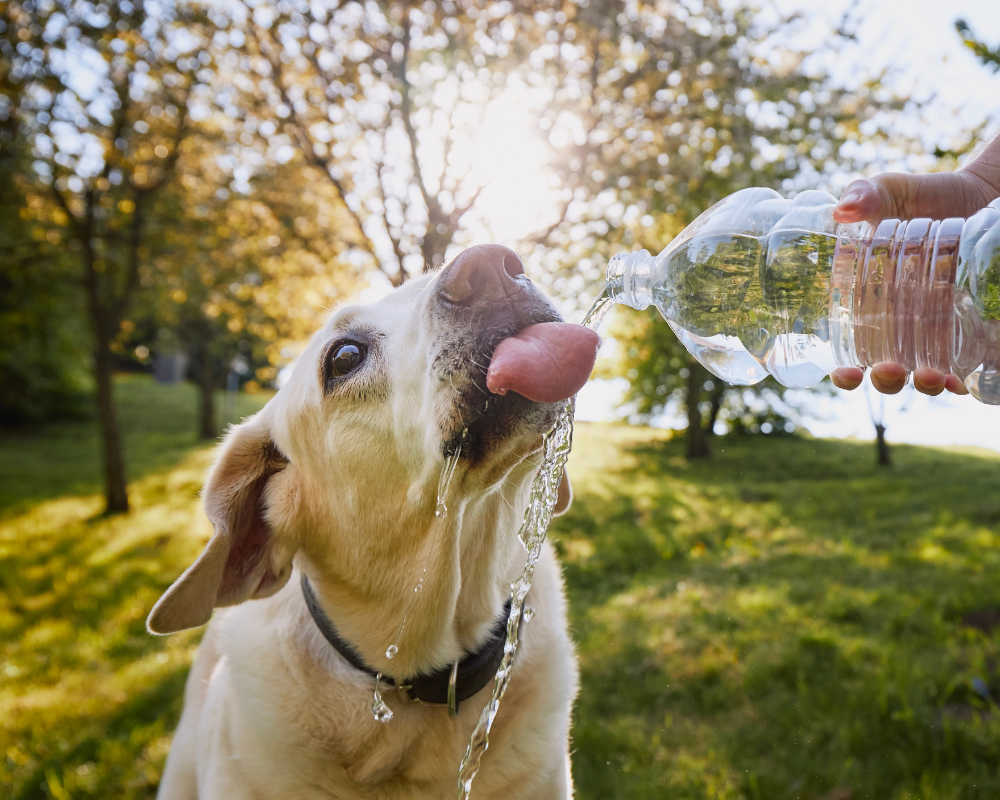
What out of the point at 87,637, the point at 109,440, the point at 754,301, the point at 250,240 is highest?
the point at 250,240

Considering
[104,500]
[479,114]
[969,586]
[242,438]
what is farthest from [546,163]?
[104,500]

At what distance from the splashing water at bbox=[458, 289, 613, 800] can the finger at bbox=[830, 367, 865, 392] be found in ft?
2.56

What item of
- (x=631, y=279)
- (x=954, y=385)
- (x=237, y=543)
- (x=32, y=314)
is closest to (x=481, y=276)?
(x=631, y=279)

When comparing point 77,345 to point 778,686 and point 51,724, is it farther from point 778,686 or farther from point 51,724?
point 778,686

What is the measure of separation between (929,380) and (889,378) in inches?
7.1

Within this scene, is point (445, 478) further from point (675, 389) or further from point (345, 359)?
point (675, 389)

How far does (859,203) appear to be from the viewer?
67.5 inches

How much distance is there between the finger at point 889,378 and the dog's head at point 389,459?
0.90 metres

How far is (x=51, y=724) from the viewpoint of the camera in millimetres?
4379

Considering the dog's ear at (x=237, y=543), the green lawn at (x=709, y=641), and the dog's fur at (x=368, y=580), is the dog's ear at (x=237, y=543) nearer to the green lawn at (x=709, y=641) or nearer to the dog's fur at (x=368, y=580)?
the dog's fur at (x=368, y=580)

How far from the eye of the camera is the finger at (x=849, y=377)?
215cm

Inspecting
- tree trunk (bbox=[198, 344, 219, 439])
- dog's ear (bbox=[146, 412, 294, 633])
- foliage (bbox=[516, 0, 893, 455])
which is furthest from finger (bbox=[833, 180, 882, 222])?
tree trunk (bbox=[198, 344, 219, 439])

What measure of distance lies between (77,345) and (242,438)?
21428mm

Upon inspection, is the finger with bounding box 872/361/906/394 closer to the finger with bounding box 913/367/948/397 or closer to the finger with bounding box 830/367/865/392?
the finger with bounding box 913/367/948/397
